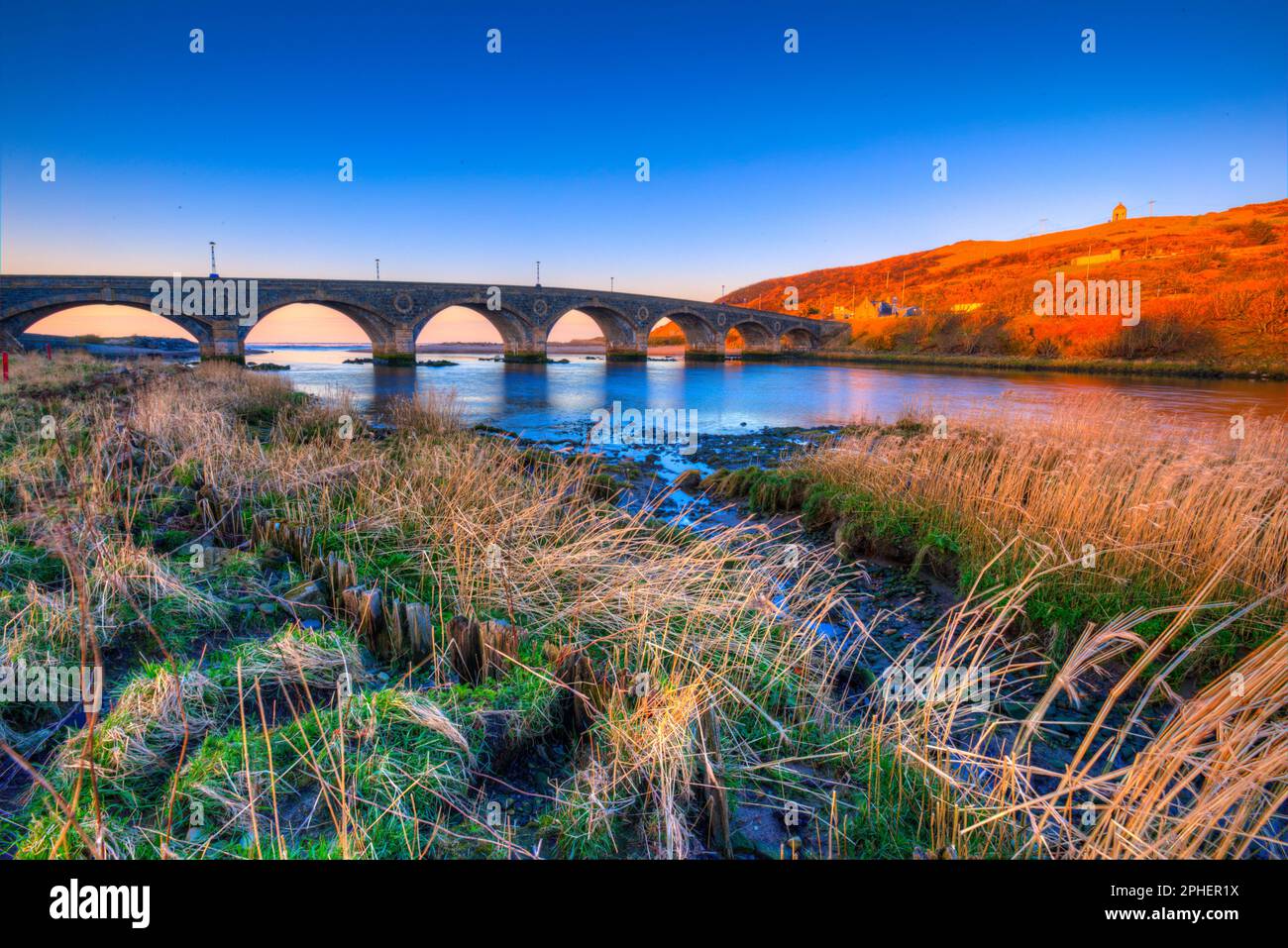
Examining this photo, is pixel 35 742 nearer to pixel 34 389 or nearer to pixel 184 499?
pixel 184 499

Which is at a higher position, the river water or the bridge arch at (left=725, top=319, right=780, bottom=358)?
the bridge arch at (left=725, top=319, right=780, bottom=358)

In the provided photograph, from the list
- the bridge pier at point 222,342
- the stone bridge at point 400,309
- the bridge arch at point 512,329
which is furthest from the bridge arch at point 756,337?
the bridge pier at point 222,342

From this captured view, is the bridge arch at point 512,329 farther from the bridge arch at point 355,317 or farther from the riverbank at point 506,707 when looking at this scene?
the riverbank at point 506,707

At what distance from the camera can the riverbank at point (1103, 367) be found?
35344mm

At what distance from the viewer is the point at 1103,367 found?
41188 mm

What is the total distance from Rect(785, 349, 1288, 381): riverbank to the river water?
283 cm

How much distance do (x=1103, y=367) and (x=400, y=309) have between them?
175 feet

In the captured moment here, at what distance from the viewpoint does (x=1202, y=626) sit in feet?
14.4

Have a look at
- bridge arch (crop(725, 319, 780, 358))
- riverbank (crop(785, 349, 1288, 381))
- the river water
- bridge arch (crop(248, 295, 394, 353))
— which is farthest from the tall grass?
bridge arch (crop(725, 319, 780, 358))

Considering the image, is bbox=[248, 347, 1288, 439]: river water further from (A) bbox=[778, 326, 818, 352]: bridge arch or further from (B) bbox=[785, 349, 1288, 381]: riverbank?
(A) bbox=[778, 326, 818, 352]: bridge arch

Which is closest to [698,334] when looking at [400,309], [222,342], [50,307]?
[400,309]

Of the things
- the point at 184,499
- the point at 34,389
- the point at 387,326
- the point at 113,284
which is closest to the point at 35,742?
the point at 184,499

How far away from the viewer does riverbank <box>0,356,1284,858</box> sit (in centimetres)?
223
